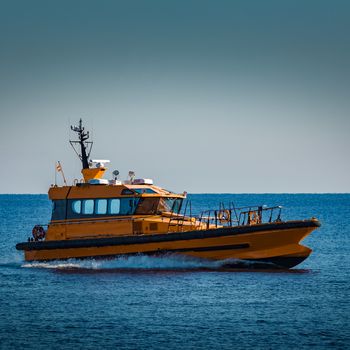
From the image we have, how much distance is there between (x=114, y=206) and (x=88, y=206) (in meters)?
1.06

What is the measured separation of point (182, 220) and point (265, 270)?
3594mm

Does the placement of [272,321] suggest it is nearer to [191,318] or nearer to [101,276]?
[191,318]

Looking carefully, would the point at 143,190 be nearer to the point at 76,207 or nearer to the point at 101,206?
the point at 101,206

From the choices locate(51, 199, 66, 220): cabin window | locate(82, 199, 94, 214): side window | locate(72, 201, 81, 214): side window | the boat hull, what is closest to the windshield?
the boat hull

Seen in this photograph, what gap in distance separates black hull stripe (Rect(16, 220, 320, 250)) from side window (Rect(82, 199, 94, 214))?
1.17 m

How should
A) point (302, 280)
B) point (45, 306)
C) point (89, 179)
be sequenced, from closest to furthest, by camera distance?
point (45, 306) → point (302, 280) → point (89, 179)

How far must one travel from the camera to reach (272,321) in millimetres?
23578

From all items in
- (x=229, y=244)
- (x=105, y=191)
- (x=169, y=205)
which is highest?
(x=105, y=191)

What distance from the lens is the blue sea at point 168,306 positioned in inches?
851

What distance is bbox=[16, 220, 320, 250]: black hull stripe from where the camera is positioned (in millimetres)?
30766

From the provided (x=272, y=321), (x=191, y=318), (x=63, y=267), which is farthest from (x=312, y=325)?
(x=63, y=267)

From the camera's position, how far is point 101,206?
33094 mm

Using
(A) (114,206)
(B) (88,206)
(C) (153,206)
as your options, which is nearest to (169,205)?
(C) (153,206)

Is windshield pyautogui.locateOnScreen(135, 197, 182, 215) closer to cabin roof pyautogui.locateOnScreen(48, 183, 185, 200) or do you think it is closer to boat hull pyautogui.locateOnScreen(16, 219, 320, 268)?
cabin roof pyautogui.locateOnScreen(48, 183, 185, 200)
